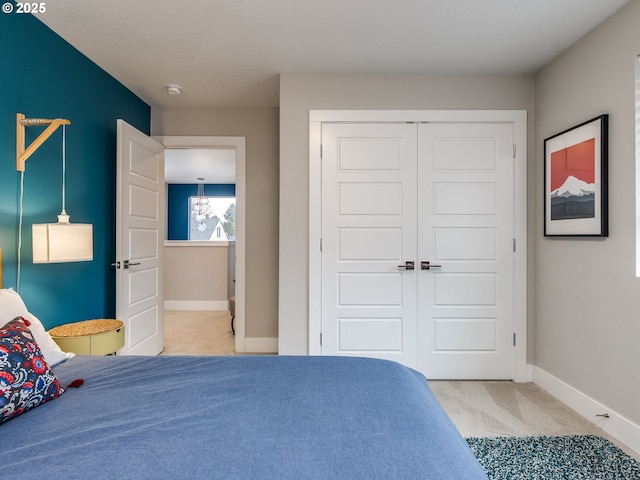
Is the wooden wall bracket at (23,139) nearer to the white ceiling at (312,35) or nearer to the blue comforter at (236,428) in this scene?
the white ceiling at (312,35)

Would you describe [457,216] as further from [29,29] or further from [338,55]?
[29,29]

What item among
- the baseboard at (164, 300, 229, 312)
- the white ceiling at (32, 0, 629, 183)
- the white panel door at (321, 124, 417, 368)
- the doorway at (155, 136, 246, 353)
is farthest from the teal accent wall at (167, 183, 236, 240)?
the white panel door at (321, 124, 417, 368)

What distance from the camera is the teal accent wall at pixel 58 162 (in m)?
2.03

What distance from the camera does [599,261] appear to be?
2.29 m

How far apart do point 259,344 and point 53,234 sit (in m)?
2.35

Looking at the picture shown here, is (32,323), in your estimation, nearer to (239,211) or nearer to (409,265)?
(239,211)

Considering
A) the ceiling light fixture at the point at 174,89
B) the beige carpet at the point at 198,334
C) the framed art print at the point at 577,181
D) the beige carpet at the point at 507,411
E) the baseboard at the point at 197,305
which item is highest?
the ceiling light fixture at the point at 174,89

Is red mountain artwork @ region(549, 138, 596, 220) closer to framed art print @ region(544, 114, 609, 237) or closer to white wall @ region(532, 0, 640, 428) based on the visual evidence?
framed art print @ region(544, 114, 609, 237)

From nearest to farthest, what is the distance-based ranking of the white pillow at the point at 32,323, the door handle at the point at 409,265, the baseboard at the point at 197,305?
the white pillow at the point at 32,323, the door handle at the point at 409,265, the baseboard at the point at 197,305

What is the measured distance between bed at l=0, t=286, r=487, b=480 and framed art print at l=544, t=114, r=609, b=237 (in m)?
1.83

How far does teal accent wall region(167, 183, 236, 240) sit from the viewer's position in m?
7.92

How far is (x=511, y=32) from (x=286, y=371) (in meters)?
2.58

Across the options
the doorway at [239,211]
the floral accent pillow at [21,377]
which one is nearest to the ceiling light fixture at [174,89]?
the doorway at [239,211]

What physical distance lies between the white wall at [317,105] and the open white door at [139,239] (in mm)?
1280
